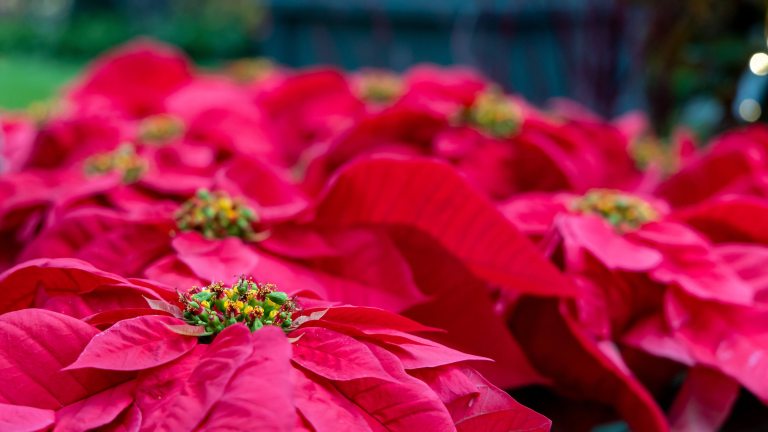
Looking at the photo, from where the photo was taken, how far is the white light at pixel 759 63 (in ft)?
2.48

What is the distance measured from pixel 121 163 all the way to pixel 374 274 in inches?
8.6

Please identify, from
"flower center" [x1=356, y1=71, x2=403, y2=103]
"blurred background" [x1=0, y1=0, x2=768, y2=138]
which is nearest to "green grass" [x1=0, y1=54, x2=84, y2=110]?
"blurred background" [x1=0, y1=0, x2=768, y2=138]

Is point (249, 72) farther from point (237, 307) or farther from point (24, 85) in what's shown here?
point (237, 307)

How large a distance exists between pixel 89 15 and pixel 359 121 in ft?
18.6

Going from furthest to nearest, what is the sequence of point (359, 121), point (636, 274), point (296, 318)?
1. point (359, 121)
2. point (636, 274)
3. point (296, 318)

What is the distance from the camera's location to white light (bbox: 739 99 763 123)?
0.80 metres

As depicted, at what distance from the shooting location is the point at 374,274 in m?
0.40

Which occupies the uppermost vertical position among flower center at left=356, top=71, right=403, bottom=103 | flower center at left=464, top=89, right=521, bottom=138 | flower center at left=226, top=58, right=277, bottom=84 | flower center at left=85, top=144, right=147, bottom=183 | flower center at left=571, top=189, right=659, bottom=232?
flower center at left=464, top=89, right=521, bottom=138

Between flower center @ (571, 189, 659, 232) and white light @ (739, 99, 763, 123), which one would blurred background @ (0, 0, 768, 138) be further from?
flower center @ (571, 189, 659, 232)

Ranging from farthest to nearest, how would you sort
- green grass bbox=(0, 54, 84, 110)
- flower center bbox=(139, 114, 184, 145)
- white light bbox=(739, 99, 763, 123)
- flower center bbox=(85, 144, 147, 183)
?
green grass bbox=(0, 54, 84, 110), white light bbox=(739, 99, 763, 123), flower center bbox=(139, 114, 184, 145), flower center bbox=(85, 144, 147, 183)

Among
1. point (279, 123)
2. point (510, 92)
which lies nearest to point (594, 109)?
point (510, 92)

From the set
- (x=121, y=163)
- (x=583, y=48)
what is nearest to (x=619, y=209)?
(x=121, y=163)

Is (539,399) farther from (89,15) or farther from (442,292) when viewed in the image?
(89,15)

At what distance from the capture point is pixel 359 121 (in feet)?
1.78
